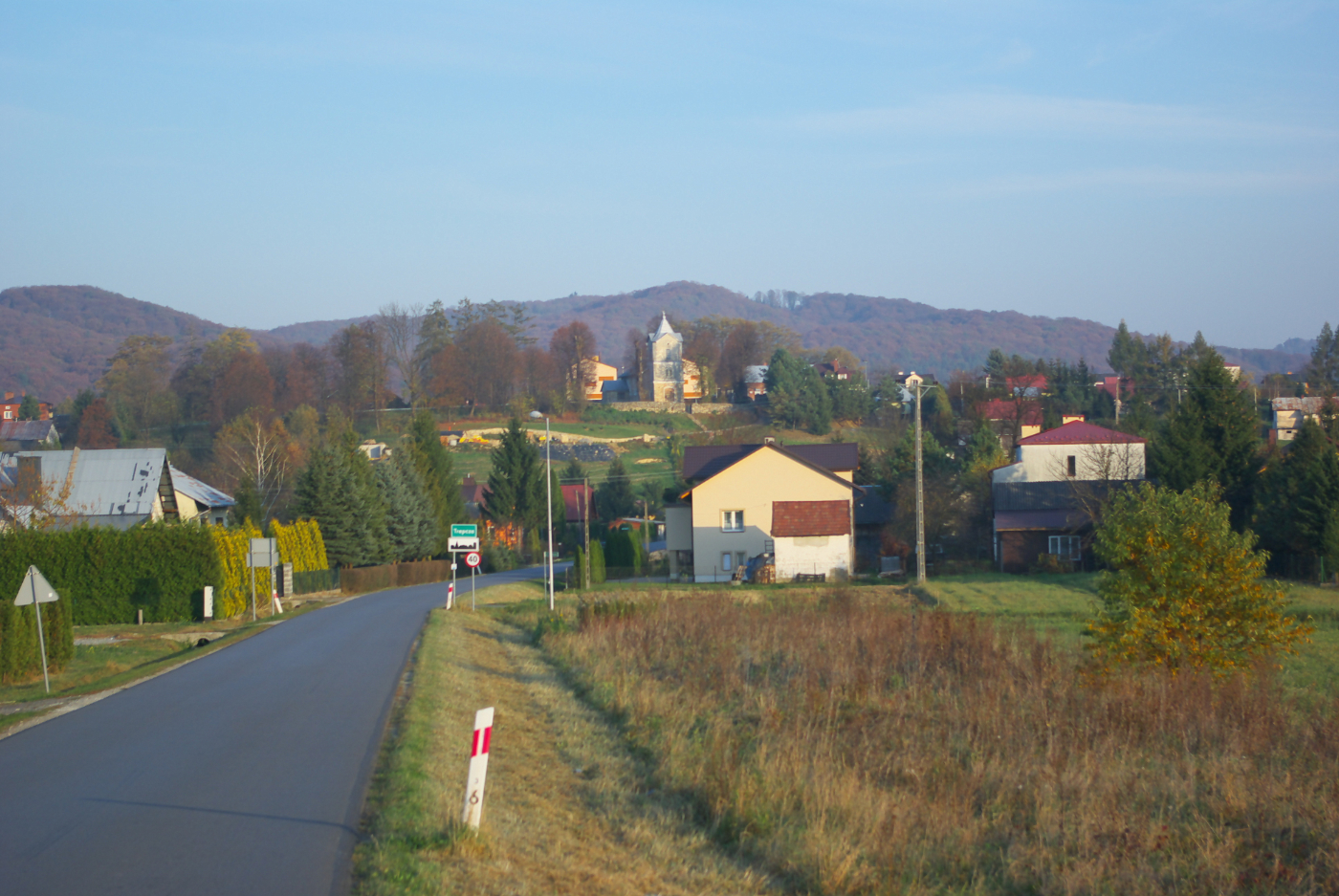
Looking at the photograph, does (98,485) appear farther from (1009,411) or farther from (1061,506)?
(1009,411)

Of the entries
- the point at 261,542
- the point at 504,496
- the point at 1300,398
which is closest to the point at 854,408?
the point at 1300,398

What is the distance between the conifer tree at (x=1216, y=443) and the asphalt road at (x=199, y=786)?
142 ft

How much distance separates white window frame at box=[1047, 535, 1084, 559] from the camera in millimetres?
50844

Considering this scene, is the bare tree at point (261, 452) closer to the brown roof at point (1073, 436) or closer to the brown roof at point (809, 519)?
the brown roof at point (809, 519)

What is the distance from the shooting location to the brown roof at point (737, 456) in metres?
53.4

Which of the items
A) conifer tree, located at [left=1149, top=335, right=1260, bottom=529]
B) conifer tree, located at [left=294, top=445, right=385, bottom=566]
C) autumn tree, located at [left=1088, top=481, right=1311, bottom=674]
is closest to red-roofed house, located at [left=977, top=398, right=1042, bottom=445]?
conifer tree, located at [left=1149, top=335, right=1260, bottom=529]

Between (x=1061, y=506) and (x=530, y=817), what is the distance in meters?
48.9

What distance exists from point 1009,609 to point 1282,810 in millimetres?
25259

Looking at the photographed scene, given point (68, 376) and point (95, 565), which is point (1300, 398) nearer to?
point (95, 565)

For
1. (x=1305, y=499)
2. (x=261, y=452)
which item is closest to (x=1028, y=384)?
(x=1305, y=499)

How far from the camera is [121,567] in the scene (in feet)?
111

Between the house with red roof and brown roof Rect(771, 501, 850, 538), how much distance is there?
9134mm

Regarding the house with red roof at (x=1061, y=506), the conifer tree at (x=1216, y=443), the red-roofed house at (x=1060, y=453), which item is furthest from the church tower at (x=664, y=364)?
the conifer tree at (x=1216, y=443)

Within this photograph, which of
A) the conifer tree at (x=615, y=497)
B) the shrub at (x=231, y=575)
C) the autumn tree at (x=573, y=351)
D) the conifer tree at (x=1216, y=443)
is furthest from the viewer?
the autumn tree at (x=573, y=351)
